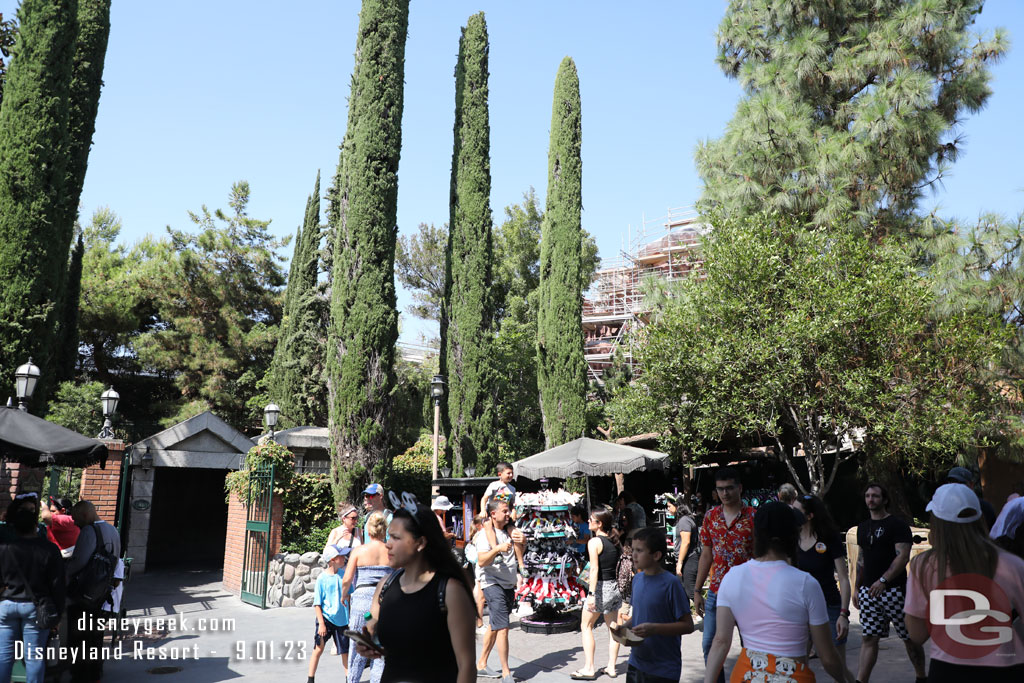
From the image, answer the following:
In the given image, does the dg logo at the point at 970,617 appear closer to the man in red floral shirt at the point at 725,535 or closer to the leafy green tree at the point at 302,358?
the man in red floral shirt at the point at 725,535

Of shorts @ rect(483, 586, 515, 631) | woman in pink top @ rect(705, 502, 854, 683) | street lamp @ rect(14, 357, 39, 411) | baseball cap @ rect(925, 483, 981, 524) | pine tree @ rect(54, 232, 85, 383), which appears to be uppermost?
pine tree @ rect(54, 232, 85, 383)

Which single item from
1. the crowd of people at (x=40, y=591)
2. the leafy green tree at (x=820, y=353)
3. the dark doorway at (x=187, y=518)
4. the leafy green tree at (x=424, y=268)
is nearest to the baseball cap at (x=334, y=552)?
the crowd of people at (x=40, y=591)

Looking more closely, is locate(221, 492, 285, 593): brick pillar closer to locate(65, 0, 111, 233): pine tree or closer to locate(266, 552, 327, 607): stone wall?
locate(266, 552, 327, 607): stone wall

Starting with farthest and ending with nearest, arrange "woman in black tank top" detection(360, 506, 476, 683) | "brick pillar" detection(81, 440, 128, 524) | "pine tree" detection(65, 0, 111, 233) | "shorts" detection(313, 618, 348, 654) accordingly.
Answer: "pine tree" detection(65, 0, 111, 233) → "brick pillar" detection(81, 440, 128, 524) → "shorts" detection(313, 618, 348, 654) → "woman in black tank top" detection(360, 506, 476, 683)

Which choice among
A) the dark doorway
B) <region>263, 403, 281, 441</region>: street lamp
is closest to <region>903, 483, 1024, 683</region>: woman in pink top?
<region>263, 403, 281, 441</region>: street lamp

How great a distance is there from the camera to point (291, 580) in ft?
39.1

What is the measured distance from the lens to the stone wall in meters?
11.9

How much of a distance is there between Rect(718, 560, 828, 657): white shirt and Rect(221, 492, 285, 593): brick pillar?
10065mm

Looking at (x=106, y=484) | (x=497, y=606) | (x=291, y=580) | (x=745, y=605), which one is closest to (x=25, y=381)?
(x=106, y=484)

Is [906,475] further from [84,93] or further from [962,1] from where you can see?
[84,93]

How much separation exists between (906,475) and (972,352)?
233 inches

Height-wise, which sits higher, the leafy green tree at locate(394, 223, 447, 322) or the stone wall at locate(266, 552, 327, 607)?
the leafy green tree at locate(394, 223, 447, 322)

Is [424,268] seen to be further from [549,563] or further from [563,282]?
[549,563]

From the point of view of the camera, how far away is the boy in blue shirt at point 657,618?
4129mm
